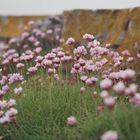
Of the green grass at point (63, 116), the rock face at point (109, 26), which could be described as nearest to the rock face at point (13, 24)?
the rock face at point (109, 26)

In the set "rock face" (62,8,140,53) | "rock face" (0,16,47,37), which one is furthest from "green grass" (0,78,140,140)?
"rock face" (0,16,47,37)

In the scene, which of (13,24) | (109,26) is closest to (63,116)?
(109,26)

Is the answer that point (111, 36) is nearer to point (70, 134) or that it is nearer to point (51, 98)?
point (51, 98)

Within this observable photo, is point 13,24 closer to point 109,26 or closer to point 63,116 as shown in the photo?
point 109,26

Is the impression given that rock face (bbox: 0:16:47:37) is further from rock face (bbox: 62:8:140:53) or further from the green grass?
the green grass

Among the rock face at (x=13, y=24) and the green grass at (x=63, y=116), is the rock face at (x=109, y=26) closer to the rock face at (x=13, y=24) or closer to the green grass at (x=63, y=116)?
the green grass at (x=63, y=116)

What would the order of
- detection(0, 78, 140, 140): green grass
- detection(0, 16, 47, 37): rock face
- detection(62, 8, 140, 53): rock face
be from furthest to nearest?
detection(0, 16, 47, 37): rock face < detection(62, 8, 140, 53): rock face < detection(0, 78, 140, 140): green grass
